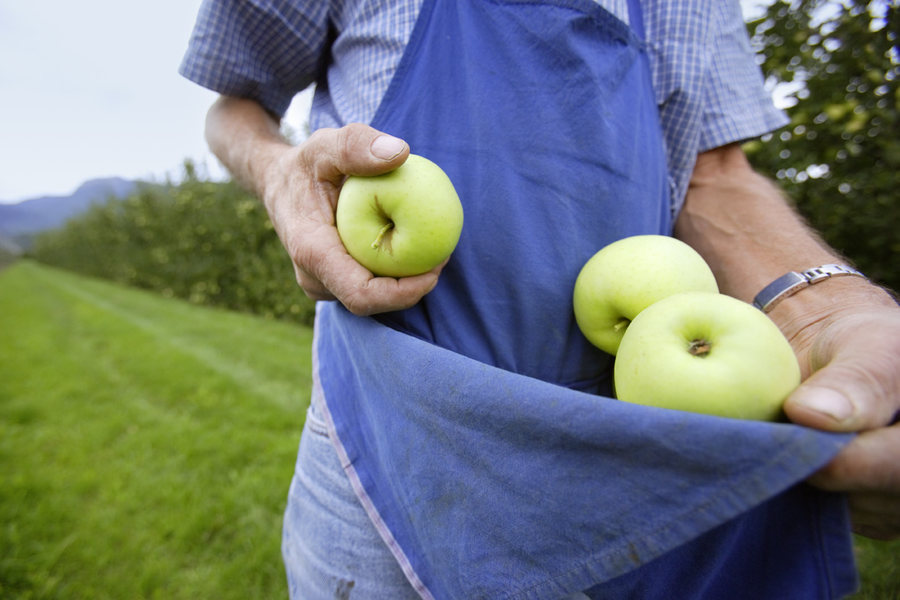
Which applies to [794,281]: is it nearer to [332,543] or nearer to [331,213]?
[331,213]

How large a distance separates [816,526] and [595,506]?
0.26 meters

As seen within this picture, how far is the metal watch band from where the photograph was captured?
892 mm

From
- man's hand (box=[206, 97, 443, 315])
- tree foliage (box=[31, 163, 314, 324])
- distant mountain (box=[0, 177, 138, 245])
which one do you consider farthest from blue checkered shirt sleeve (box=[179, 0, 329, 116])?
distant mountain (box=[0, 177, 138, 245])

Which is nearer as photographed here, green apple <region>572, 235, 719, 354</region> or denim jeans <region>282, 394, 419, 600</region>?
green apple <region>572, 235, 719, 354</region>

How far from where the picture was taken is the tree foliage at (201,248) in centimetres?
802

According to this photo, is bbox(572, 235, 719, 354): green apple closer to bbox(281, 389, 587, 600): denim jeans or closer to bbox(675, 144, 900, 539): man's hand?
bbox(675, 144, 900, 539): man's hand

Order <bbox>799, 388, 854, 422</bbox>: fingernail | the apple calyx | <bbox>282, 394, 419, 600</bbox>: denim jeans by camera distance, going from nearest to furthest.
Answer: <bbox>799, 388, 854, 422</bbox>: fingernail < the apple calyx < <bbox>282, 394, 419, 600</bbox>: denim jeans

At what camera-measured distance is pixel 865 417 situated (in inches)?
20.6

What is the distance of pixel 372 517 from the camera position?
879 millimetres

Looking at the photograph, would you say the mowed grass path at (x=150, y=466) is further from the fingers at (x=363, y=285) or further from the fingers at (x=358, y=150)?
the fingers at (x=358, y=150)

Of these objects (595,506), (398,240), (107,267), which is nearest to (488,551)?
(595,506)

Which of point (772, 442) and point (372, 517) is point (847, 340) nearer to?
point (772, 442)

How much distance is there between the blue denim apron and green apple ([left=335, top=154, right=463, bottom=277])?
10 centimetres

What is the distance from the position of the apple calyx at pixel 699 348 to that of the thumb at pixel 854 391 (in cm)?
12
